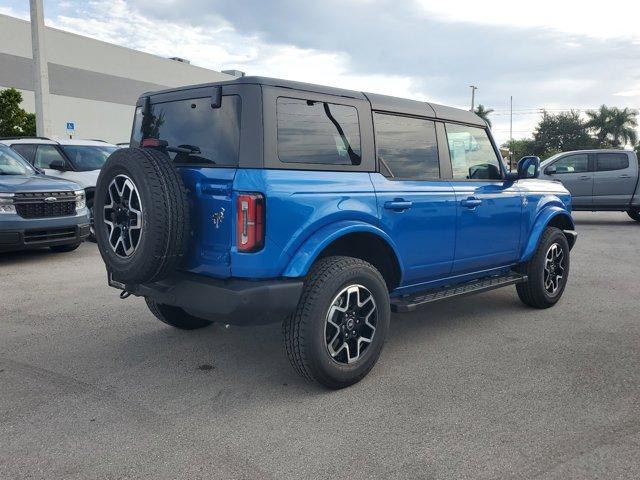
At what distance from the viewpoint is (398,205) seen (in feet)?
12.9

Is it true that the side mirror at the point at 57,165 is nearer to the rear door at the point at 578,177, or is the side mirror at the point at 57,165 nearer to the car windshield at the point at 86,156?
the car windshield at the point at 86,156

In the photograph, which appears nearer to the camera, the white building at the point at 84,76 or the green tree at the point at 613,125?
the white building at the point at 84,76

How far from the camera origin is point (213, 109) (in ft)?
11.6

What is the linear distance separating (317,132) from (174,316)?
2029 mm

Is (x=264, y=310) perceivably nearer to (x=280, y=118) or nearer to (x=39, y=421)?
(x=280, y=118)

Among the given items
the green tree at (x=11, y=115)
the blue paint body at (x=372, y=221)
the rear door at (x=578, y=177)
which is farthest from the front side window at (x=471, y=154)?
the green tree at (x=11, y=115)

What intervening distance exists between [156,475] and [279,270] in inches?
49.6

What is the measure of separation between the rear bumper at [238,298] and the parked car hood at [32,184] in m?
4.87

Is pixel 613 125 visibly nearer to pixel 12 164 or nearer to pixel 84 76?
pixel 84 76

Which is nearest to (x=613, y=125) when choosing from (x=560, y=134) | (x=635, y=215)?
(x=560, y=134)

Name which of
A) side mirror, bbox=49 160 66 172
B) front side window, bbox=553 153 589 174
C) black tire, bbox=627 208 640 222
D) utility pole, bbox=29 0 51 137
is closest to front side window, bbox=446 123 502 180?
side mirror, bbox=49 160 66 172

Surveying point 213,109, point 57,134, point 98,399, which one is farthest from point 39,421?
point 57,134

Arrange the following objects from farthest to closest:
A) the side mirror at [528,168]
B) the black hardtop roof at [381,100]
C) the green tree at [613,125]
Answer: the green tree at [613,125]
the side mirror at [528,168]
the black hardtop roof at [381,100]

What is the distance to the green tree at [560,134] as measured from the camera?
58.3 metres
